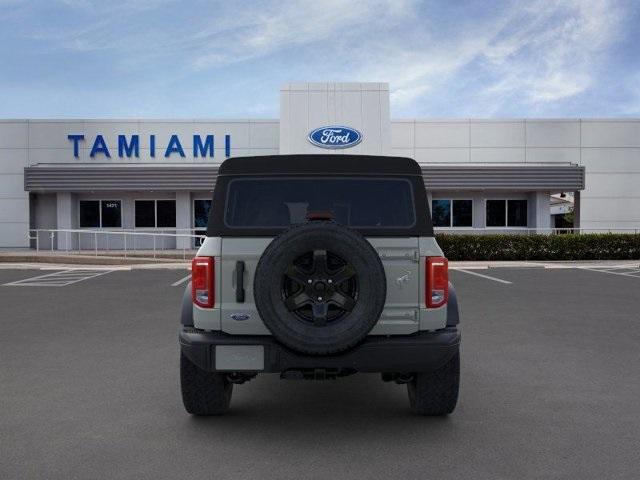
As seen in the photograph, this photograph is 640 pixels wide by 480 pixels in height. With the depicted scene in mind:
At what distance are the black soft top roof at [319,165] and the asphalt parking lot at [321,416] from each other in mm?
1849

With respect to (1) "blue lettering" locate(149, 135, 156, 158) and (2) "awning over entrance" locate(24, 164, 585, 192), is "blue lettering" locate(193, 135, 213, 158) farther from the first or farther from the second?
(1) "blue lettering" locate(149, 135, 156, 158)

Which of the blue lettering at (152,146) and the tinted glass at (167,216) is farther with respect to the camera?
the tinted glass at (167,216)

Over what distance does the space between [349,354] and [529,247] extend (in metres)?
21.0

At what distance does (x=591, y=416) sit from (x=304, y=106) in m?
24.1

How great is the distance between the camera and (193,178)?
2753 centimetres

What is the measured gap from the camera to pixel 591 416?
4.96m

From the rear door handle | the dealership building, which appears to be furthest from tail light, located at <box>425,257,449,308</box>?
the dealership building

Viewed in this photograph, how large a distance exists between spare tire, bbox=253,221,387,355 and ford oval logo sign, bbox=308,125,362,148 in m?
23.8

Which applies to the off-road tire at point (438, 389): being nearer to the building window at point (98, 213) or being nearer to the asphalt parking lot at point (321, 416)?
the asphalt parking lot at point (321, 416)

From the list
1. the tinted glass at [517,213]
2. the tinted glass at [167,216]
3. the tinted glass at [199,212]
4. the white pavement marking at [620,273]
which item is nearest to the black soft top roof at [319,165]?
the white pavement marking at [620,273]

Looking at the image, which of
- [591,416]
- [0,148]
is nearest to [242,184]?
[591,416]

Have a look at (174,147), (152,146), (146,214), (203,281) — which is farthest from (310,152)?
(203,281)

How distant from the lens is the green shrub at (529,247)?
2369 centimetres

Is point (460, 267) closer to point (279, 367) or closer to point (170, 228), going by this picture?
point (170, 228)
